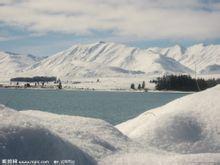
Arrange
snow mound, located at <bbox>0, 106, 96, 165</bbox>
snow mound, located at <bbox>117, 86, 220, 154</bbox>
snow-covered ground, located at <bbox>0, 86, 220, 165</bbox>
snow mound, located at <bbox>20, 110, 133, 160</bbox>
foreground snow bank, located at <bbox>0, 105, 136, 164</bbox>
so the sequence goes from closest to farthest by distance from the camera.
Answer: snow mound, located at <bbox>0, 106, 96, 165</bbox> < foreground snow bank, located at <bbox>0, 105, 136, 164</bbox> < snow-covered ground, located at <bbox>0, 86, 220, 165</bbox> < snow mound, located at <bbox>20, 110, 133, 160</bbox> < snow mound, located at <bbox>117, 86, 220, 154</bbox>

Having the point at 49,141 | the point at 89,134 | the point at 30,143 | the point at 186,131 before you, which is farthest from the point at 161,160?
the point at 186,131

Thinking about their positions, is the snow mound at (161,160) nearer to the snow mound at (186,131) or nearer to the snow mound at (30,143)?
the snow mound at (30,143)

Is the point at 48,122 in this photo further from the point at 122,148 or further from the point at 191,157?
the point at 191,157

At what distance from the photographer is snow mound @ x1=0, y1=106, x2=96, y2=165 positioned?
1602 centimetres

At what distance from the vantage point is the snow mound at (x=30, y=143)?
16.0 m

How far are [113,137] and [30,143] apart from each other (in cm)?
641

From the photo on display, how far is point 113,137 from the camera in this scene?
72.8ft

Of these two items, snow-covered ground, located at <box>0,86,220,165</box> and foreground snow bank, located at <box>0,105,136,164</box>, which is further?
snow-covered ground, located at <box>0,86,220,165</box>

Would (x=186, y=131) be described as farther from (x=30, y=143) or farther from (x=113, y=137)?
(x=30, y=143)

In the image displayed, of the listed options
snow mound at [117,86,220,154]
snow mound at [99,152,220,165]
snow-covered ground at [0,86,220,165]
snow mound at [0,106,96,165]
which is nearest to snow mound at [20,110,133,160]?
snow-covered ground at [0,86,220,165]

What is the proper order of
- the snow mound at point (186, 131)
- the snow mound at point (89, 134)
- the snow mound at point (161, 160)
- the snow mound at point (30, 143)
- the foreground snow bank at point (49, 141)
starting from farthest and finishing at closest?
the snow mound at point (186, 131) < the snow mound at point (89, 134) < the snow mound at point (161, 160) < the foreground snow bank at point (49, 141) < the snow mound at point (30, 143)

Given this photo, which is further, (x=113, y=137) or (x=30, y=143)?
(x=113, y=137)

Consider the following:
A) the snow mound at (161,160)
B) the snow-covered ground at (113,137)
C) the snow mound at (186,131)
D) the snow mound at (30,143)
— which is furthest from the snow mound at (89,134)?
the snow mound at (186,131)

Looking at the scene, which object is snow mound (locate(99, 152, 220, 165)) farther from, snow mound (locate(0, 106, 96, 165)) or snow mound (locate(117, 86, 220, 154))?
snow mound (locate(117, 86, 220, 154))
